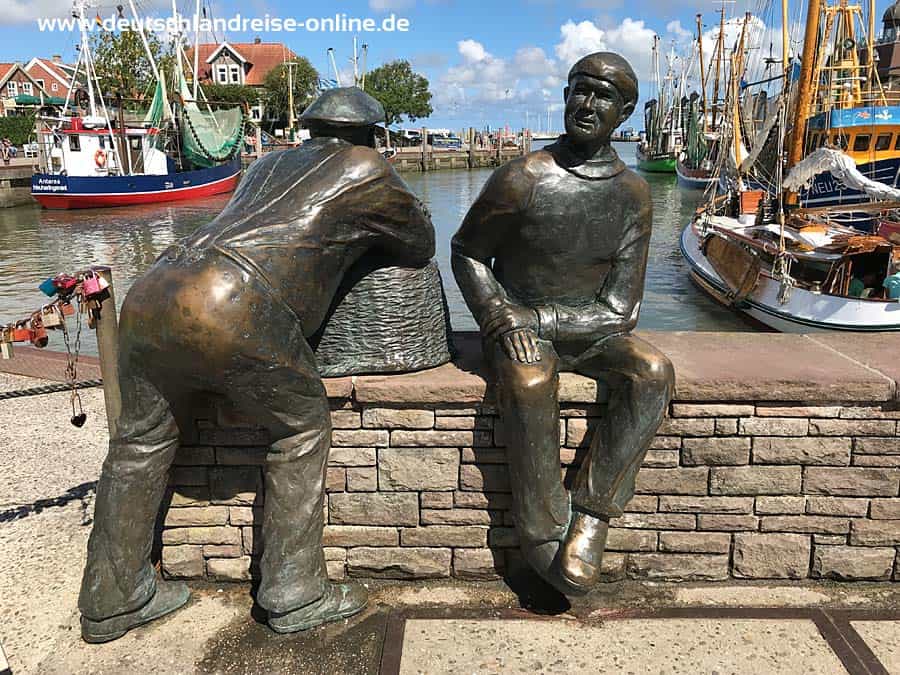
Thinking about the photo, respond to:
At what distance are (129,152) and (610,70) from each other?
2976cm

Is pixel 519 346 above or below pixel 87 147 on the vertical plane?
below

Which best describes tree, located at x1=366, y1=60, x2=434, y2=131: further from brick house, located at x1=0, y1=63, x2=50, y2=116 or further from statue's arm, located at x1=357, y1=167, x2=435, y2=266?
statue's arm, located at x1=357, y1=167, x2=435, y2=266

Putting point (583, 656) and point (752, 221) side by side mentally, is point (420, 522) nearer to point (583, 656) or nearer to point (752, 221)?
point (583, 656)

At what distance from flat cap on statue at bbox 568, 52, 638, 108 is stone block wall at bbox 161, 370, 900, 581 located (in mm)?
1094

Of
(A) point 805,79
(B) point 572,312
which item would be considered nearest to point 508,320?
(B) point 572,312

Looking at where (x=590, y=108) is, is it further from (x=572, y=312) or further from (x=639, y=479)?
(x=639, y=479)

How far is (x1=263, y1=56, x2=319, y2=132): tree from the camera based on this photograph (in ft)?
171

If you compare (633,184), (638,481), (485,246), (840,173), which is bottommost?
(638,481)

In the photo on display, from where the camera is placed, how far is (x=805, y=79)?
13172 mm

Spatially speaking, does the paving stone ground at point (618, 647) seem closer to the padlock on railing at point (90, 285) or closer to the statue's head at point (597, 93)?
the statue's head at point (597, 93)

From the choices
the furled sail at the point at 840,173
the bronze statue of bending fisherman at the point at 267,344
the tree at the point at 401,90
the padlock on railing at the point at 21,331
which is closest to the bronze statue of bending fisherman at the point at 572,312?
the bronze statue of bending fisherman at the point at 267,344

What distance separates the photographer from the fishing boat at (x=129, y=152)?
88.0 feet

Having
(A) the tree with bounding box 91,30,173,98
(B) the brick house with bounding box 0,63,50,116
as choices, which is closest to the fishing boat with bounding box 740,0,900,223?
(A) the tree with bounding box 91,30,173,98

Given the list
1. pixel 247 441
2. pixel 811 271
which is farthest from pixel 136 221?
pixel 247 441
